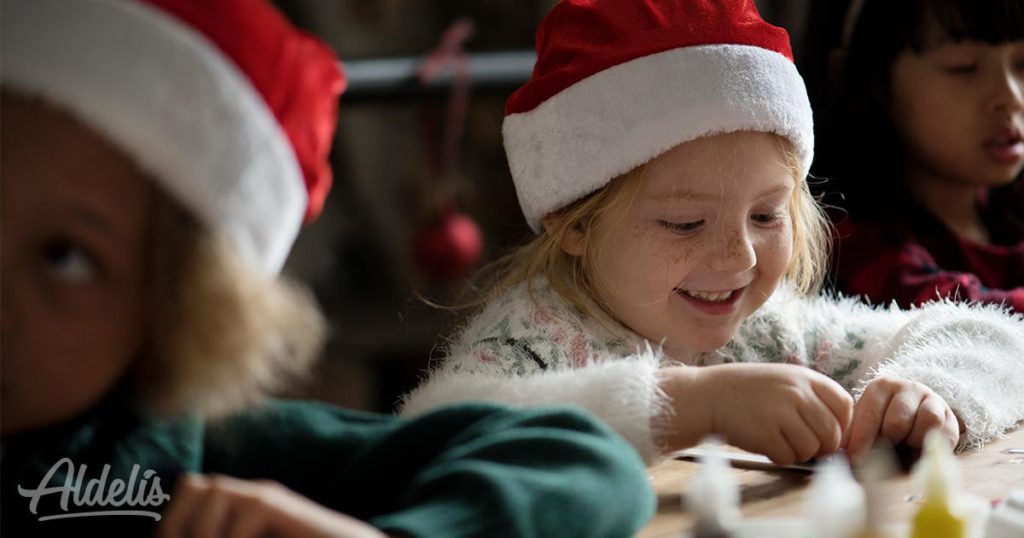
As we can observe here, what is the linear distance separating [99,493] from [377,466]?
0.48ft

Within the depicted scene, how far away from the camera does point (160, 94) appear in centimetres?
58

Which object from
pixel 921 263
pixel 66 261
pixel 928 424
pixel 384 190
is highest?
pixel 66 261

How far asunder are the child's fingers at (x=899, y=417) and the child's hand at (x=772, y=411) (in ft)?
0.28

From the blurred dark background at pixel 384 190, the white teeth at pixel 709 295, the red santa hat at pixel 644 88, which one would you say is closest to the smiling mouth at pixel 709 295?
the white teeth at pixel 709 295

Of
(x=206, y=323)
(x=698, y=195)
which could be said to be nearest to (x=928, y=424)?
(x=698, y=195)

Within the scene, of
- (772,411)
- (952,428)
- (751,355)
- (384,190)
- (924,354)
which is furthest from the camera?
(384,190)

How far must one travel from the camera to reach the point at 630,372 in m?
0.81

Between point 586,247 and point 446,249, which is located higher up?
point 586,247

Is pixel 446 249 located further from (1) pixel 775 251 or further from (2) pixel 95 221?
(2) pixel 95 221

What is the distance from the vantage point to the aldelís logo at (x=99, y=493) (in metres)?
0.65

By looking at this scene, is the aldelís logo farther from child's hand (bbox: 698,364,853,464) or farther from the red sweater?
the red sweater

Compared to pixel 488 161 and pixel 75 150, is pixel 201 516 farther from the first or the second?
pixel 488 161

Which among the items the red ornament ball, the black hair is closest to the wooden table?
the black hair

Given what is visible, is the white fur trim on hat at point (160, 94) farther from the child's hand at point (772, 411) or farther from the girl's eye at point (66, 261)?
the child's hand at point (772, 411)
